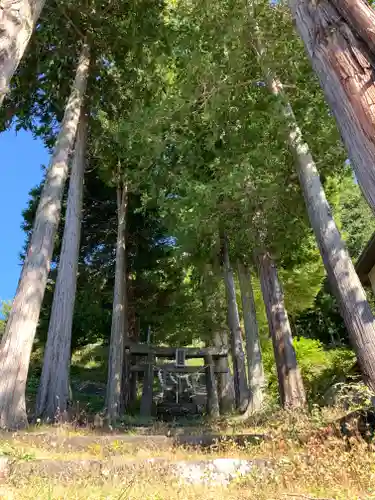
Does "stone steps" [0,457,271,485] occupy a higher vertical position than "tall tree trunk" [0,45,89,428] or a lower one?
lower

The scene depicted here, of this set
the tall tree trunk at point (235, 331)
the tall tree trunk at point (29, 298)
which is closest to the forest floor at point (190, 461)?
the tall tree trunk at point (29, 298)

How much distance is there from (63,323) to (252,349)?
225 inches

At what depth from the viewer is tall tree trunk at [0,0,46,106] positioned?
3357 mm

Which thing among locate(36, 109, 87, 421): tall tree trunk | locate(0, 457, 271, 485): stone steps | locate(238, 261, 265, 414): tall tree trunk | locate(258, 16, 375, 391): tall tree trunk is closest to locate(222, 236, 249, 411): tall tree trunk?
locate(238, 261, 265, 414): tall tree trunk

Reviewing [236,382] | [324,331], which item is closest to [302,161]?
[236,382]

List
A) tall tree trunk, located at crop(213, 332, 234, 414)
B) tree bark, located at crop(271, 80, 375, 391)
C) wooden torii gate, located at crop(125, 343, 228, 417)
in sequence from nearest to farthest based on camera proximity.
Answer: tree bark, located at crop(271, 80, 375, 391) < wooden torii gate, located at crop(125, 343, 228, 417) < tall tree trunk, located at crop(213, 332, 234, 414)

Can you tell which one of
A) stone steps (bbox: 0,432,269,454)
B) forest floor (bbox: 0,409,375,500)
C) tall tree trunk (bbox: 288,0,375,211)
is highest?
tall tree trunk (bbox: 288,0,375,211)

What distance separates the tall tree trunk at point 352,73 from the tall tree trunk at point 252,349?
9080mm

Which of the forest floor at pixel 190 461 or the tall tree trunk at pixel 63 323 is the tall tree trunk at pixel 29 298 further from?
the forest floor at pixel 190 461

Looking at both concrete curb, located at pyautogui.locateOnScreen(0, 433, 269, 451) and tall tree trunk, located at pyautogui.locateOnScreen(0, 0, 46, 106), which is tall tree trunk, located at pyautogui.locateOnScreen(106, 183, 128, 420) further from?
tall tree trunk, located at pyautogui.locateOnScreen(0, 0, 46, 106)

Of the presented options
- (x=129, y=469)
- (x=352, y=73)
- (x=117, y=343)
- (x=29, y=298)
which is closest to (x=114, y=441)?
(x=129, y=469)

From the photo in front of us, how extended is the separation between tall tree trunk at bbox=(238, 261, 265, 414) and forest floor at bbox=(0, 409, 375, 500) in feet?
17.8

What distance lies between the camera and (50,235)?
863 centimetres

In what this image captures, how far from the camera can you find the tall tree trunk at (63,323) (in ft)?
28.8
